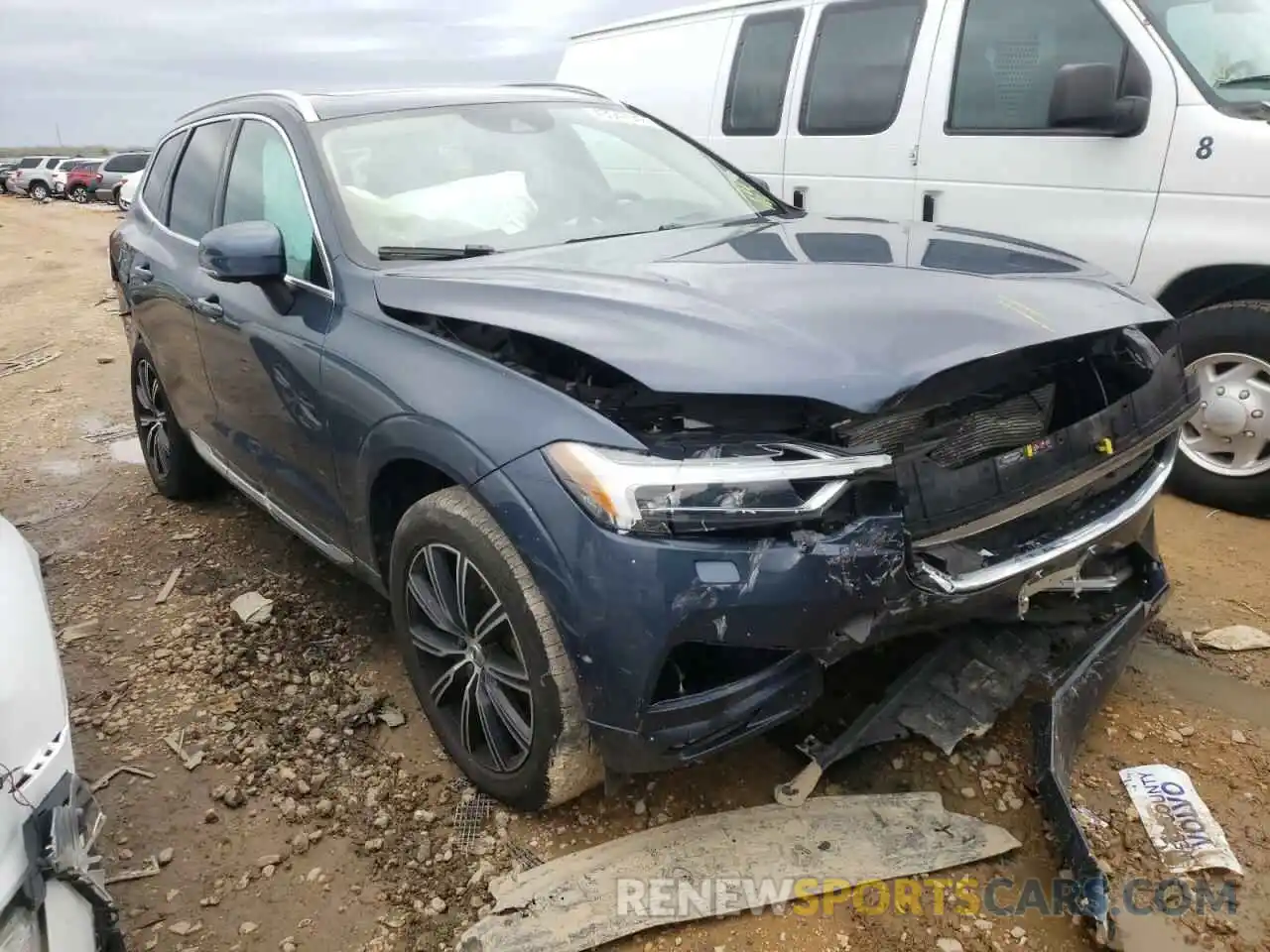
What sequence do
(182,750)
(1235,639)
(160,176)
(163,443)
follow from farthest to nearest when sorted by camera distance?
(163,443)
(160,176)
(1235,639)
(182,750)

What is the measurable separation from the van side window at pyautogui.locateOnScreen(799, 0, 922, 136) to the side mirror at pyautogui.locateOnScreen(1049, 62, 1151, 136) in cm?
97

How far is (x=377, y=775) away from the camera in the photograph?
2.74 m

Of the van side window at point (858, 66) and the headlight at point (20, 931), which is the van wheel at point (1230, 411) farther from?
the headlight at point (20, 931)

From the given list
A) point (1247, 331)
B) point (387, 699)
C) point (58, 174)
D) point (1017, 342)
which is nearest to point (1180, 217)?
point (1247, 331)

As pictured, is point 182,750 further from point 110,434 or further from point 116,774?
point 110,434

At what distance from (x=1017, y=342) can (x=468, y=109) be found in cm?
214

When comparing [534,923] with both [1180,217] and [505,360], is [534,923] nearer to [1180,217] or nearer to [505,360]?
[505,360]

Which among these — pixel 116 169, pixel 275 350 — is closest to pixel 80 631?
pixel 275 350

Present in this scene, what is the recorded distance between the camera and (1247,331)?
12.2ft

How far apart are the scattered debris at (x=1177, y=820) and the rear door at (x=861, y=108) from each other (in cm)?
293

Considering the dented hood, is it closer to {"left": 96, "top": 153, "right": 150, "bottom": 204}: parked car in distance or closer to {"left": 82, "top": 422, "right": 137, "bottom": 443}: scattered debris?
{"left": 82, "top": 422, "right": 137, "bottom": 443}: scattered debris

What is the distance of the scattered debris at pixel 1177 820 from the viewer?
2209 mm

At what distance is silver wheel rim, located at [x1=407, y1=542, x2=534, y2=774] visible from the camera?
2.35 metres

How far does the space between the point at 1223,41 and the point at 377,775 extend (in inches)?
162
